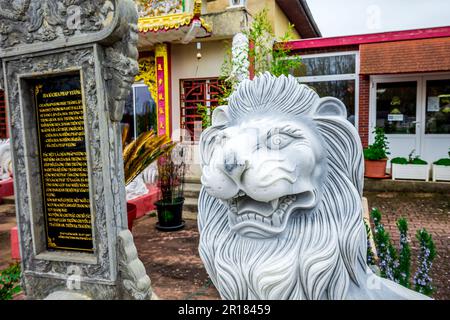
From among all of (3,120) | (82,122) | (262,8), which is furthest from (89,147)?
(3,120)

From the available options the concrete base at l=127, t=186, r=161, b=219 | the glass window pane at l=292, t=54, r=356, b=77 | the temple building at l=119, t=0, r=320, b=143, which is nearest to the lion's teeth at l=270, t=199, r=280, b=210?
the concrete base at l=127, t=186, r=161, b=219

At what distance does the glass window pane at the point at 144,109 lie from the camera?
8820mm

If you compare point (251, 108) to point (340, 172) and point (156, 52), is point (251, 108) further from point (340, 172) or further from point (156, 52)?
point (156, 52)

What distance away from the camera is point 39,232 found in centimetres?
309

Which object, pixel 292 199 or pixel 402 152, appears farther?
pixel 402 152

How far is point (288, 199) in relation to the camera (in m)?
1.16

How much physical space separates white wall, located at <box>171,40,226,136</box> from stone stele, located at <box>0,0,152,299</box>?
5.14 meters

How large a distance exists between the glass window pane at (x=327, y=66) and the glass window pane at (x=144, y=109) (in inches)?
139

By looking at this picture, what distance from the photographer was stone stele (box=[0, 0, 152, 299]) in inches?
110

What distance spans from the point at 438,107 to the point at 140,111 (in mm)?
6860

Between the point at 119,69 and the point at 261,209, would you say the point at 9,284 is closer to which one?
the point at 119,69

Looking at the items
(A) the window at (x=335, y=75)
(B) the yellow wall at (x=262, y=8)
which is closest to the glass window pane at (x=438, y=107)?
(A) the window at (x=335, y=75)
